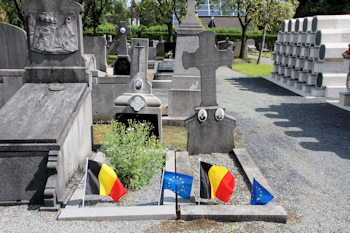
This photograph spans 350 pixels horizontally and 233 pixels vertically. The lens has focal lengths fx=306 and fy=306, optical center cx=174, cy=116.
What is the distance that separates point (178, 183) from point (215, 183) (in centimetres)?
49

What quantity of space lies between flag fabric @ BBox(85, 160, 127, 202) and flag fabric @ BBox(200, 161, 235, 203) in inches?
43.3

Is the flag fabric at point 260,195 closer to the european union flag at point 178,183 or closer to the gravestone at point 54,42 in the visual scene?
the european union flag at point 178,183

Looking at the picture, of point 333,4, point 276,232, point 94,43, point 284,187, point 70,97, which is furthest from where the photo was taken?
point 333,4

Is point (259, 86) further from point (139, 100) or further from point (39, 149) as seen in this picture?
point (39, 149)

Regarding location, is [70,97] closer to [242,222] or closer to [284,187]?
[242,222]

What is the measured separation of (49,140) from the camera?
429cm

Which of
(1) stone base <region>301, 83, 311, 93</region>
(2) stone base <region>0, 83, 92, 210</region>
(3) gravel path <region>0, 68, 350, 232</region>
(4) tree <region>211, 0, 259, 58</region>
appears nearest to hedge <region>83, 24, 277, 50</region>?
(4) tree <region>211, 0, 259, 58</region>

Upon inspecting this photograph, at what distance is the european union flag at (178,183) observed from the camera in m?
4.09

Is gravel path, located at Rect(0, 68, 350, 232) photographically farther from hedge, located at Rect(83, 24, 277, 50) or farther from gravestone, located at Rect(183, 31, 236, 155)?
hedge, located at Rect(83, 24, 277, 50)

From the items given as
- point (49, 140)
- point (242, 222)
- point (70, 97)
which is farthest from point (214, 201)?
point (70, 97)

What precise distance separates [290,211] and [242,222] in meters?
0.79

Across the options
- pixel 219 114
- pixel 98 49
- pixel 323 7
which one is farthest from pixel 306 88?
pixel 323 7

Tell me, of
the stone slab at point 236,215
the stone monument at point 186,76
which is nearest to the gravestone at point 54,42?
the stone monument at point 186,76

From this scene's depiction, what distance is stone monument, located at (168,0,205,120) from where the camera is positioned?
8.45m
